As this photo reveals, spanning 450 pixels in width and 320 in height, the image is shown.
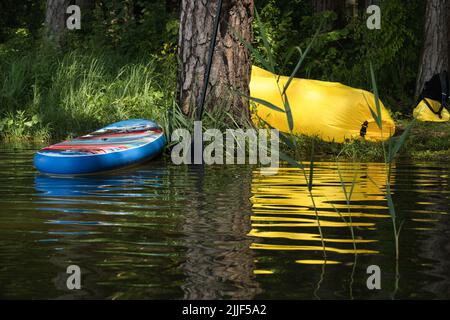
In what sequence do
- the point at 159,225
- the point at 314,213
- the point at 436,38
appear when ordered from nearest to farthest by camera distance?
the point at 159,225
the point at 314,213
the point at 436,38

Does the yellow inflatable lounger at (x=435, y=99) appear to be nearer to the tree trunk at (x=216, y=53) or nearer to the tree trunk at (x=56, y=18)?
the tree trunk at (x=216, y=53)

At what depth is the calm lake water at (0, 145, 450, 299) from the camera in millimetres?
4828

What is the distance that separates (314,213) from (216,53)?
5676mm

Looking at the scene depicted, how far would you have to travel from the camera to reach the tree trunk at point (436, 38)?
54.4 ft

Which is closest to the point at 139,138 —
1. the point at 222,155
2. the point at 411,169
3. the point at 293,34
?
the point at 222,155

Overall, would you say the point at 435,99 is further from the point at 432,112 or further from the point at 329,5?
the point at 329,5

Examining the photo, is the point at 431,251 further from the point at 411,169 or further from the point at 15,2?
the point at 15,2

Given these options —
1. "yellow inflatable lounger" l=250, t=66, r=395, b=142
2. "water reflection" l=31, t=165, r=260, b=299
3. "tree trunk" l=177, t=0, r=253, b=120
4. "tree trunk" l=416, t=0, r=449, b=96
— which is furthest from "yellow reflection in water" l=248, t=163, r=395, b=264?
"tree trunk" l=416, t=0, r=449, b=96

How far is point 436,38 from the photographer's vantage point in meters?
16.6

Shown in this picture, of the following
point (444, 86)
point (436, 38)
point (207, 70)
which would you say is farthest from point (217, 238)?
point (436, 38)

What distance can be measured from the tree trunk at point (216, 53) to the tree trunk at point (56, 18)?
8329 millimetres

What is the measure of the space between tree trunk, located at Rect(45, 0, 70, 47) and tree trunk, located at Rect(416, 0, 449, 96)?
7.50m

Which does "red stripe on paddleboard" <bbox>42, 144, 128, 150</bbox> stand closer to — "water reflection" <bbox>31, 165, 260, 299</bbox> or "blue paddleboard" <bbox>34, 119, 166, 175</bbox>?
"blue paddleboard" <bbox>34, 119, 166, 175</bbox>

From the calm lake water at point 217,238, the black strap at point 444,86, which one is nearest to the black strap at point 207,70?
the calm lake water at point 217,238
